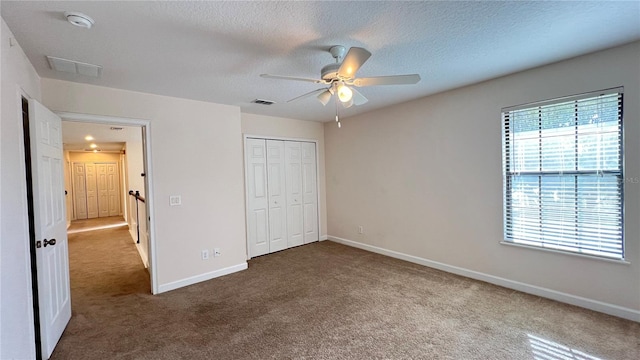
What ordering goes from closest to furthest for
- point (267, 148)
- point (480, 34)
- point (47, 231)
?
point (480, 34) < point (47, 231) < point (267, 148)

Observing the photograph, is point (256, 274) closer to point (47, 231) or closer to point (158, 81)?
point (47, 231)

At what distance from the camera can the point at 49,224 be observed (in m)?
2.35

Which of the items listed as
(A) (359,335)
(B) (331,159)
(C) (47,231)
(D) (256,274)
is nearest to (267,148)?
(B) (331,159)

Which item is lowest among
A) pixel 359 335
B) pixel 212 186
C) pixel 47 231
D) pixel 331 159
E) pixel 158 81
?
pixel 359 335

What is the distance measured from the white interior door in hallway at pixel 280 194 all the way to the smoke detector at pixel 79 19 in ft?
9.59

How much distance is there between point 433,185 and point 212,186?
3125 mm

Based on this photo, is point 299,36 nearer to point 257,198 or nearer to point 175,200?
point 175,200

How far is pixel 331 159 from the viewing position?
221 inches

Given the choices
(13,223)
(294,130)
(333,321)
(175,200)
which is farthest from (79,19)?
(294,130)

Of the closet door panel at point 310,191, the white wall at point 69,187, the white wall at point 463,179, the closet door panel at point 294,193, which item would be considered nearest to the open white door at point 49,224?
the closet door panel at point 294,193

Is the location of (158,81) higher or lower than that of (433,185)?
higher

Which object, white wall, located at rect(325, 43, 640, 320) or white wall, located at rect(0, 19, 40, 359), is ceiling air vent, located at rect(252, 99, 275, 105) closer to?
white wall, located at rect(325, 43, 640, 320)

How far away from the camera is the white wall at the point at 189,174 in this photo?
3.23 meters

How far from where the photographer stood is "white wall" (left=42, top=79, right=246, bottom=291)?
3.23 meters
